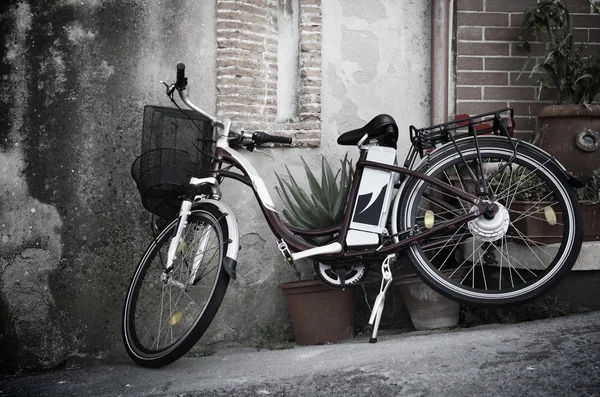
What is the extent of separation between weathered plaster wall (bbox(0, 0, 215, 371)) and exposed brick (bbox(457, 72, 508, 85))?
194 centimetres

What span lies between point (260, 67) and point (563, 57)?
6.28 feet

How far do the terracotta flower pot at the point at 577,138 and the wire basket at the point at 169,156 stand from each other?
209cm

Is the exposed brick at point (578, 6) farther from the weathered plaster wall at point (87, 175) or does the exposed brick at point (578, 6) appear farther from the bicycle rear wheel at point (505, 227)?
the weathered plaster wall at point (87, 175)

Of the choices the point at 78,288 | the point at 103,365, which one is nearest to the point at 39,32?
the point at 78,288

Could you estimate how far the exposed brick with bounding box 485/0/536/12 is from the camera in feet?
15.4

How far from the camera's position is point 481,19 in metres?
4.69

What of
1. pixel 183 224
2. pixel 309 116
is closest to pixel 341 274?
pixel 183 224

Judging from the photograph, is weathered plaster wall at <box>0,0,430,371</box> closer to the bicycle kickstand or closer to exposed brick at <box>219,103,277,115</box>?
exposed brick at <box>219,103,277,115</box>

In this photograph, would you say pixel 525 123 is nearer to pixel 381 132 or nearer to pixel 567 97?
pixel 567 97

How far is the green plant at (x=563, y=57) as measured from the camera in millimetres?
4309

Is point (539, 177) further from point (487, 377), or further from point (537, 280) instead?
point (487, 377)

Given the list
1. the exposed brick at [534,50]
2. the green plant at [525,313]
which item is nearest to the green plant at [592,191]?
the green plant at [525,313]

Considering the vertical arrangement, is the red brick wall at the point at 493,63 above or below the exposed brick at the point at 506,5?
below

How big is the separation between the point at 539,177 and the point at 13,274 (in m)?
3.19
